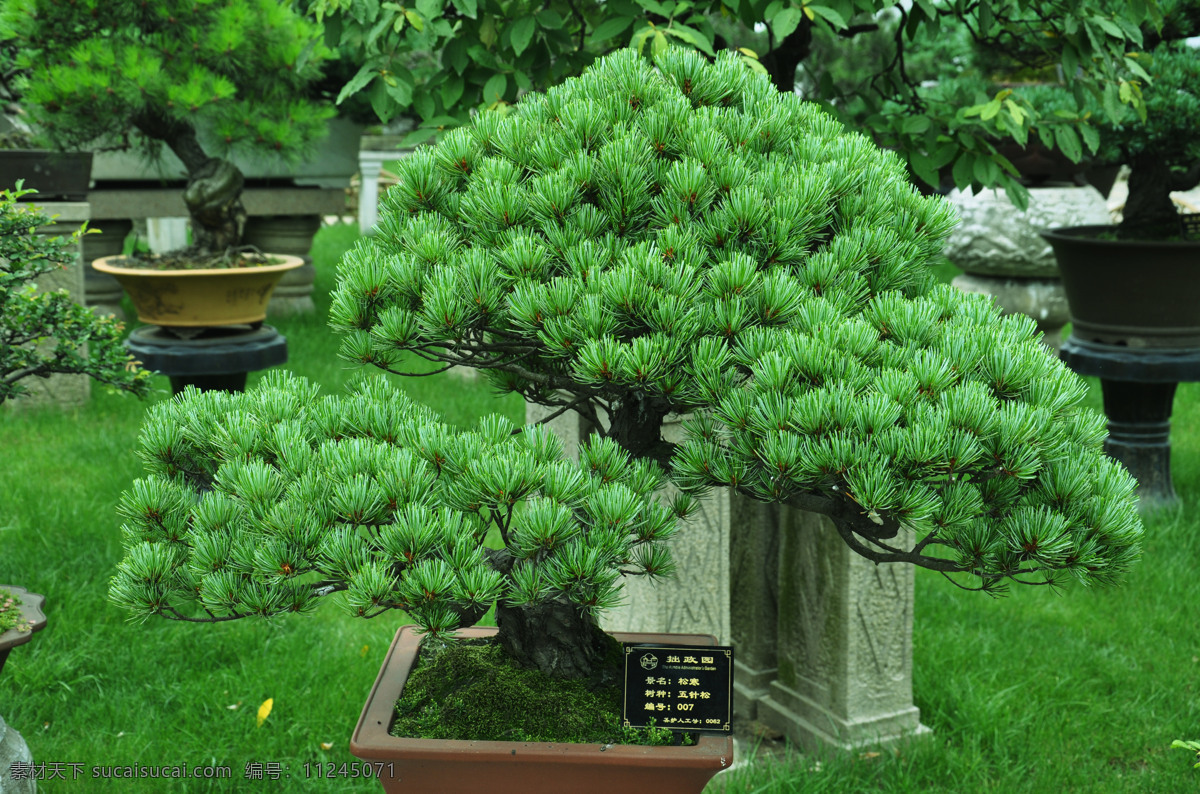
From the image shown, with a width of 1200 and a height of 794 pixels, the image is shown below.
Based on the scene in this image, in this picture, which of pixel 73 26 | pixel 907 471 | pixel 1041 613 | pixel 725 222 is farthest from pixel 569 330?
pixel 73 26

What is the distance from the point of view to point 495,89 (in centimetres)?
218

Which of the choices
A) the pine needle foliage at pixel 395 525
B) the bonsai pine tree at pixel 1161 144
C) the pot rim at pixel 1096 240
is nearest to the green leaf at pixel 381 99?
the pine needle foliage at pixel 395 525

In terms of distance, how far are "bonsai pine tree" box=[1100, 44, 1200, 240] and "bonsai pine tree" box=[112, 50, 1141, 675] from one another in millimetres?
2201

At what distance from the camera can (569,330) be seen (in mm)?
1238

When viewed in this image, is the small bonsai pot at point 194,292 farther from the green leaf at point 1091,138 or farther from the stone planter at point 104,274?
the green leaf at point 1091,138

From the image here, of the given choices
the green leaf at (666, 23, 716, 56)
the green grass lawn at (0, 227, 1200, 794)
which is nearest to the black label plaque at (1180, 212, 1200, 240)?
the green grass lawn at (0, 227, 1200, 794)

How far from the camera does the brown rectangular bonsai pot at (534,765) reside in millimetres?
1331

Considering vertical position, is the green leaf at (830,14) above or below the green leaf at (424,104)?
above

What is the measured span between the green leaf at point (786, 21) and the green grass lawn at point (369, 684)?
1.36 metres

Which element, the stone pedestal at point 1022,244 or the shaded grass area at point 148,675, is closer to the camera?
the shaded grass area at point 148,675

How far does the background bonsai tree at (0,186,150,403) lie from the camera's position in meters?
2.13

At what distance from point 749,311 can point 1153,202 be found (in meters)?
3.05

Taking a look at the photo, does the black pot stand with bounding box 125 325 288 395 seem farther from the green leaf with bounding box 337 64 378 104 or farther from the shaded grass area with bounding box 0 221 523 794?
the green leaf with bounding box 337 64 378 104

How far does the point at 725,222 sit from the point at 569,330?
0.76 feet
